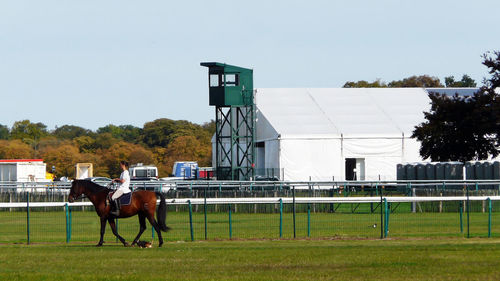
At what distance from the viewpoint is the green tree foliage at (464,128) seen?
50.0 meters

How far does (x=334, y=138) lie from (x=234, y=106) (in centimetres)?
779

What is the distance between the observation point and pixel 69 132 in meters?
174

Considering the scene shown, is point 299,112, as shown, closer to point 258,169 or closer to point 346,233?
point 258,169

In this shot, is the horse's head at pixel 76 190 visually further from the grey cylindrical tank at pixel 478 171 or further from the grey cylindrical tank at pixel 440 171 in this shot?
the grey cylindrical tank at pixel 440 171

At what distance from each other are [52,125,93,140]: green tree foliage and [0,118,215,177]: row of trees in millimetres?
9190

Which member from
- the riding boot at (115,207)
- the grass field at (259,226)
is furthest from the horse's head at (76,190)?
the grass field at (259,226)

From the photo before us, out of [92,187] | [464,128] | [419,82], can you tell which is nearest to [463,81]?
[419,82]

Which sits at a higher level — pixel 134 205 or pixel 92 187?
pixel 92 187

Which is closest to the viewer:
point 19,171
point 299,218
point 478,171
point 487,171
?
point 299,218

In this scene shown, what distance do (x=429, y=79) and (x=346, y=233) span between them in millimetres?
95609

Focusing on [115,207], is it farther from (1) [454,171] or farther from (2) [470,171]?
(1) [454,171]

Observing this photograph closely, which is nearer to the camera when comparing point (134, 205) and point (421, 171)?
point (134, 205)

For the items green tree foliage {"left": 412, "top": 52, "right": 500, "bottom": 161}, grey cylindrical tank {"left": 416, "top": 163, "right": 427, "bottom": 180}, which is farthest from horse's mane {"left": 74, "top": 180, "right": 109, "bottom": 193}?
grey cylindrical tank {"left": 416, "top": 163, "right": 427, "bottom": 180}

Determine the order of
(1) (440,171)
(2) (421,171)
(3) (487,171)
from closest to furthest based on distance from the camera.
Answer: (3) (487,171)
(1) (440,171)
(2) (421,171)
